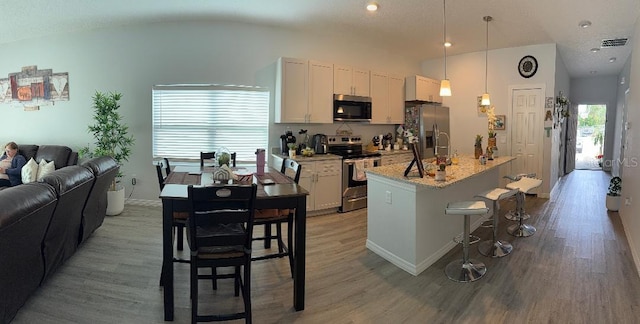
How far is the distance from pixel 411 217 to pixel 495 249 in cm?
112

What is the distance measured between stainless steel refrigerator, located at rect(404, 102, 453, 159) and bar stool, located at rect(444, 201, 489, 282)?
2989 mm

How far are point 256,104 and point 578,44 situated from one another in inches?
209

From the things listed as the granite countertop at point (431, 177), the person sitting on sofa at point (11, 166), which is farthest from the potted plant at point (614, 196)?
the person sitting on sofa at point (11, 166)

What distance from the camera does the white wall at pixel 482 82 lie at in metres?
5.86

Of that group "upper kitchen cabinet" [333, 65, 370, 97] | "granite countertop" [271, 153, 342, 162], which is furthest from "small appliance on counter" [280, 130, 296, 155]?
"upper kitchen cabinet" [333, 65, 370, 97]

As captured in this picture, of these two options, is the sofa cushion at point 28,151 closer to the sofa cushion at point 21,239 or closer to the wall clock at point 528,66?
the sofa cushion at point 21,239

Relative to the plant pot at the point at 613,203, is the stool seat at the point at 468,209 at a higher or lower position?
higher

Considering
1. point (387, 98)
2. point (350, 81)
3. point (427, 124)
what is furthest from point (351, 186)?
point (427, 124)

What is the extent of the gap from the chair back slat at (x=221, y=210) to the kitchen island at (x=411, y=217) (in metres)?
1.44

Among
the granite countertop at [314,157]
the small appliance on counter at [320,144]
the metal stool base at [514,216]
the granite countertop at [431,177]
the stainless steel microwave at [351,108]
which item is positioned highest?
the stainless steel microwave at [351,108]

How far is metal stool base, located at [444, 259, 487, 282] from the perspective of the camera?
291 cm

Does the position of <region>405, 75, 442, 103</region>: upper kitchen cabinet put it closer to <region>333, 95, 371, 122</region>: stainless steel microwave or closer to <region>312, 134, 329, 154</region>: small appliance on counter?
<region>333, 95, 371, 122</region>: stainless steel microwave

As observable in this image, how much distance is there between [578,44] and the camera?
18.8 feet

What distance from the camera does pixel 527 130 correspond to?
6.07m
